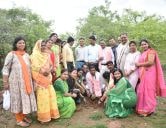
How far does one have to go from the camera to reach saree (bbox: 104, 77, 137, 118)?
750 cm

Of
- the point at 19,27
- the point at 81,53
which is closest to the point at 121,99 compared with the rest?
the point at 81,53

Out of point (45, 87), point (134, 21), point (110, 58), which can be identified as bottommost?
point (45, 87)

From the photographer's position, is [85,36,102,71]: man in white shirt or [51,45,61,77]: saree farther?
[85,36,102,71]: man in white shirt

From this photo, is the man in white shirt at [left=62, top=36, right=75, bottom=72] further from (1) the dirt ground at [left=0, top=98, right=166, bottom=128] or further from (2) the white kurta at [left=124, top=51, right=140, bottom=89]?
(2) the white kurta at [left=124, top=51, right=140, bottom=89]

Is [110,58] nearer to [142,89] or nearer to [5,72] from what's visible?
[142,89]

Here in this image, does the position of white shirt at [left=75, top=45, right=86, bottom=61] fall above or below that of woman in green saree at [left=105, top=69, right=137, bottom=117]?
above

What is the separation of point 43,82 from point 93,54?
223cm

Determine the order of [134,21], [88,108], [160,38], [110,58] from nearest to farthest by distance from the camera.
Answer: [88,108], [110,58], [160,38], [134,21]

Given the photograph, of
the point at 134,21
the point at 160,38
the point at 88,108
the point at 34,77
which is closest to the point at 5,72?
the point at 34,77

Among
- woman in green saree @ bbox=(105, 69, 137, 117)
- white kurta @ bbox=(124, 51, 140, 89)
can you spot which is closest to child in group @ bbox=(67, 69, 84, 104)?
woman in green saree @ bbox=(105, 69, 137, 117)

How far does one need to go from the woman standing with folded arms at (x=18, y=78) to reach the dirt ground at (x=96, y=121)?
58cm

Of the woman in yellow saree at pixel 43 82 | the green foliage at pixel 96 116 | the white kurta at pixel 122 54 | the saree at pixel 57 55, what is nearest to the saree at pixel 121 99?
the green foliage at pixel 96 116

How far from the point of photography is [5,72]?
22.4 feet

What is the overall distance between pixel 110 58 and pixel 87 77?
849 mm
